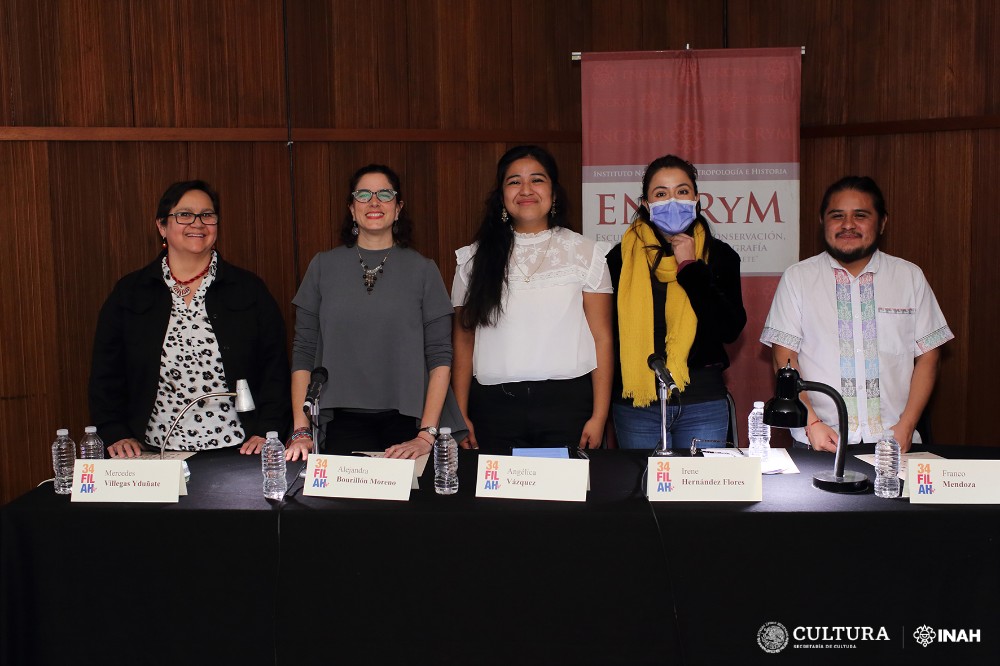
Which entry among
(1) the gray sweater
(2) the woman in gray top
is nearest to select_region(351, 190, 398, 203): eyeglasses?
(2) the woman in gray top

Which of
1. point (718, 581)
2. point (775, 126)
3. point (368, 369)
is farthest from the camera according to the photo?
point (775, 126)

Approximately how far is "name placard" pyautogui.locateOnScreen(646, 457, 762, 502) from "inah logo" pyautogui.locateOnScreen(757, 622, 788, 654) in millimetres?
270

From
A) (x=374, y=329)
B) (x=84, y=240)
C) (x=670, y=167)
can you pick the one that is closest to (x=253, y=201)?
(x=84, y=240)

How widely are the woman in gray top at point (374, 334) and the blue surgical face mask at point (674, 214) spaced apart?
75 cm

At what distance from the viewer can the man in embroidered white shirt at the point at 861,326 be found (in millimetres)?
2592

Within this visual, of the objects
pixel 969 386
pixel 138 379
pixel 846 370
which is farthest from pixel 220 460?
pixel 969 386

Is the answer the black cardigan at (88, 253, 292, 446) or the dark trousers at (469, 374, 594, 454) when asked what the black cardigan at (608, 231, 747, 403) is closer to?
the dark trousers at (469, 374, 594, 454)

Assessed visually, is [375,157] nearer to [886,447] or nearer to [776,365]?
[776,365]

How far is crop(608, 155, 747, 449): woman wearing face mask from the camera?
2.57 metres

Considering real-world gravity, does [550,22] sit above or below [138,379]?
above

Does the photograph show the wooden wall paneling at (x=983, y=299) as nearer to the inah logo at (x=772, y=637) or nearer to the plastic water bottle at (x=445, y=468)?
the inah logo at (x=772, y=637)

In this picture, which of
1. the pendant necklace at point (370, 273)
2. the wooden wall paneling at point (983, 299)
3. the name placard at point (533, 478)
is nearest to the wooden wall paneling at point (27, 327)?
the pendant necklace at point (370, 273)

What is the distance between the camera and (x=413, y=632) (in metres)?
1.74

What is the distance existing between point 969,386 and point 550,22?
243 cm
